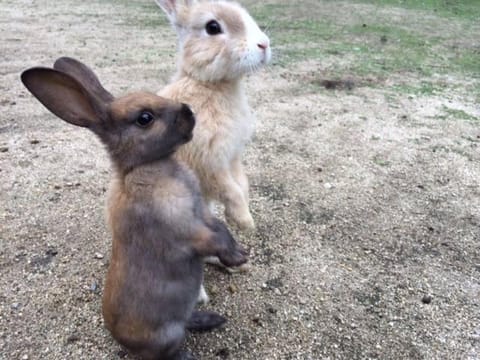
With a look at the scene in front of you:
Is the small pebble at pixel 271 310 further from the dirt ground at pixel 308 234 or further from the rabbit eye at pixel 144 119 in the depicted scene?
the rabbit eye at pixel 144 119

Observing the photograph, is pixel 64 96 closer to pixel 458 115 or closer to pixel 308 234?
pixel 308 234

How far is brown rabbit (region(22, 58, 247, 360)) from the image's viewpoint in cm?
239

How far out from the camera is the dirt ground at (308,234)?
3.01 m

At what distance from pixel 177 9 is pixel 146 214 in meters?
1.68

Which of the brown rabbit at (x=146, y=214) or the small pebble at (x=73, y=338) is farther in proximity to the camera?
the small pebble at (x=73, y=338)

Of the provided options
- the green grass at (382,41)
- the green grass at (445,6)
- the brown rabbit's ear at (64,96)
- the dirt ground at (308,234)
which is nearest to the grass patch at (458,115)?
the dirt ground at (308,234)

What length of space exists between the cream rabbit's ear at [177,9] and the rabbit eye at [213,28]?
0.29 meters

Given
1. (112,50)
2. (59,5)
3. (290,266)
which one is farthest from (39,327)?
(59,5)

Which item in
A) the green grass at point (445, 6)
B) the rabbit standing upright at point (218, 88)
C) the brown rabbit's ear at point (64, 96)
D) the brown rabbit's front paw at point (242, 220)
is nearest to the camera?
the brown rabbit's ear at point (64, 96)

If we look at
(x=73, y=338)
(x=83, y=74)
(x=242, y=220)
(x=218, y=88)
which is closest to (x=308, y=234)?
(x=242, y=220)

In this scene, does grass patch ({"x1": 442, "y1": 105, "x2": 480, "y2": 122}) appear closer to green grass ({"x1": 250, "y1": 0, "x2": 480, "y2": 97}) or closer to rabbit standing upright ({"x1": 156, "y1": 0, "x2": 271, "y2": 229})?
green grass ({"x1": 250, "y1": 0, "x2": 480, "y2": 97})

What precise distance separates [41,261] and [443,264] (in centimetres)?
295

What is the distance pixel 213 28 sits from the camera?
3.10 metres

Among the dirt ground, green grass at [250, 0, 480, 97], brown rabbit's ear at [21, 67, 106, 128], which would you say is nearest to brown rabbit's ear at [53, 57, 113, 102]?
brown rabbit's ear at [21, 67, 106, 128]
